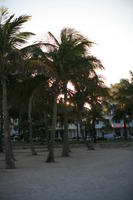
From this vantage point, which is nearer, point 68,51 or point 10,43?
point 10,43

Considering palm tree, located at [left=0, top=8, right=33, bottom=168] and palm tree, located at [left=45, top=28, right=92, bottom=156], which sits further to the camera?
palm tree, located at [left=45, top=28, right=92, bottom=156]

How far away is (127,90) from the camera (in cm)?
4309

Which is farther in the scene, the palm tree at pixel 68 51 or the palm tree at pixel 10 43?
the palm tree at pixel 68 51

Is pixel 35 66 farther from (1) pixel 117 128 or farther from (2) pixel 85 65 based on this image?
(1) pixel 117 128

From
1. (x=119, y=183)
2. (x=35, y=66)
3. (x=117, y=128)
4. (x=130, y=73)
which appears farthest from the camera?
(x=117, y=128)

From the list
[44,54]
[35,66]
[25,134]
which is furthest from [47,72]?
[25,134]

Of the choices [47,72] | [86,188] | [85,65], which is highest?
[85,65]

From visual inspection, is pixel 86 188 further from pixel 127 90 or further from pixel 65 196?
pixel 127 90

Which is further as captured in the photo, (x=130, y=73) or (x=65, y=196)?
(x=130, y=73)

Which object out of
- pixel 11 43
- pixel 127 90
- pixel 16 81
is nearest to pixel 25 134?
pixel 127 90

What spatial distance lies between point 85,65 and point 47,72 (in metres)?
5.98

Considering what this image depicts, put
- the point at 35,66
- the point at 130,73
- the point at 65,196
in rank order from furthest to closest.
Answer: the point at 130,73 → the point at 35,66 → the point at 65,196

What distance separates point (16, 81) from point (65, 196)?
544 inches

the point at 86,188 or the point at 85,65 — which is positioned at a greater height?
the point at 85,65
